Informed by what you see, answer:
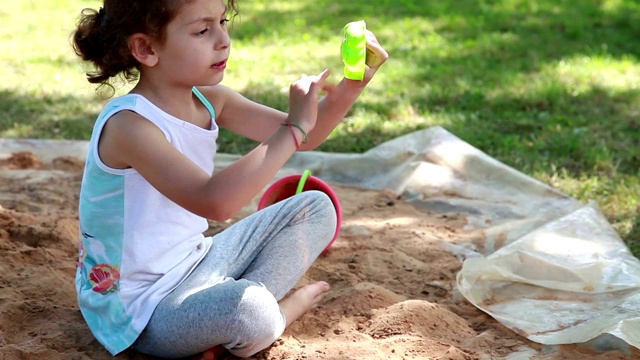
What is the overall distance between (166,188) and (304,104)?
1.36 feet

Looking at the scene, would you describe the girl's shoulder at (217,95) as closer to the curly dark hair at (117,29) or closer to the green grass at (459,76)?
the curly dark hair at (117,29)

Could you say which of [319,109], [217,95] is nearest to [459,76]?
[319,109]

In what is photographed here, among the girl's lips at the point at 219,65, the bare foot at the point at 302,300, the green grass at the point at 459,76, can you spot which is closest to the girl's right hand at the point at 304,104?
the girl's lips at the point at 219,65

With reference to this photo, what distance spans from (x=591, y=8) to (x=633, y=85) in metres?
2.60

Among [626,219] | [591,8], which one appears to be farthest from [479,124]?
[591,8]

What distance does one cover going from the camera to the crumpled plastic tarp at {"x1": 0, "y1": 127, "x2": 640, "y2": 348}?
2656mm

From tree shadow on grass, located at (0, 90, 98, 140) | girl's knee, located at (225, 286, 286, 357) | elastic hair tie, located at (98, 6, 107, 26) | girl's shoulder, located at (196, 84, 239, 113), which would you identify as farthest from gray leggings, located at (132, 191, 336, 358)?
tree shadow on grass, located at (0, 90, 98, 140)

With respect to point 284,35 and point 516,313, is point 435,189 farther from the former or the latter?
point 284,35

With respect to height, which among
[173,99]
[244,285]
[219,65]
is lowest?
[244,285]

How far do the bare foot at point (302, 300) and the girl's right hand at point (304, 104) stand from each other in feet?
1.98

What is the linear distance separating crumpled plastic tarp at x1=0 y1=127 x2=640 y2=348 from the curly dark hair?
1275mm

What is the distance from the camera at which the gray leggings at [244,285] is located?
223 centimetres

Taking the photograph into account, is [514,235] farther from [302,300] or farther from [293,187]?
[302,300]

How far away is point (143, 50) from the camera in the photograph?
2309 millimetres
